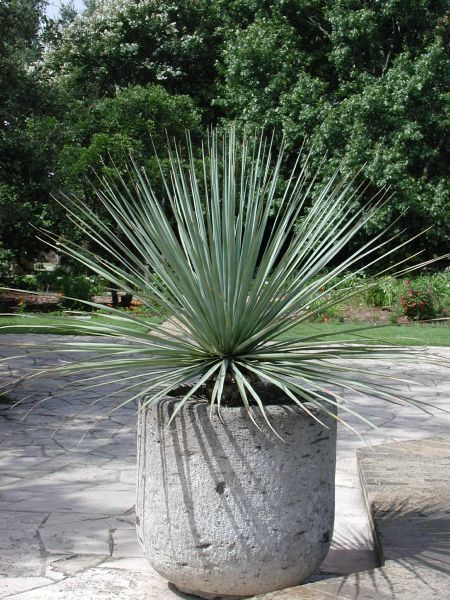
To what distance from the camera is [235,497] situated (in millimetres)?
3297

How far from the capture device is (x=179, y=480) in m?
3.35

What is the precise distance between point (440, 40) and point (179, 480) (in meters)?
18.9

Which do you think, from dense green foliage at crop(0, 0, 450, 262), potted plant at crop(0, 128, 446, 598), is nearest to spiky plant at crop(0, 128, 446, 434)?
potted plant at crop(0, 128, 446, 598)

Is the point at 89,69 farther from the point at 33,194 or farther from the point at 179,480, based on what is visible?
the point at 179,480

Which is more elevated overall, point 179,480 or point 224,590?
point 179,480

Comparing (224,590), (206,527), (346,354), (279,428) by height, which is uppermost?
(346,354)

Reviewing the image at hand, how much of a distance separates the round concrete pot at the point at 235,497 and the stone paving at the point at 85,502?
36 centimetres

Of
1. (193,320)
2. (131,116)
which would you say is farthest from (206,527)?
(131,116)

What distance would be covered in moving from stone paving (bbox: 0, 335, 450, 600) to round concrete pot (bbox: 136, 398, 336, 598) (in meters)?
0.36

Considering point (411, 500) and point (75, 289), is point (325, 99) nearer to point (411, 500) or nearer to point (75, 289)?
point (75, 289)

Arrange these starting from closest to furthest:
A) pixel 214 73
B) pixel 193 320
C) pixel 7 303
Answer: pixel 193 320 → pixel 7 303 → pixel 214 73

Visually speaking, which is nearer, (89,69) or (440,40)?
(440,40)

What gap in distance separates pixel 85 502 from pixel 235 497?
2002 millimetres

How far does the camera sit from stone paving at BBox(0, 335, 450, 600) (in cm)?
384
